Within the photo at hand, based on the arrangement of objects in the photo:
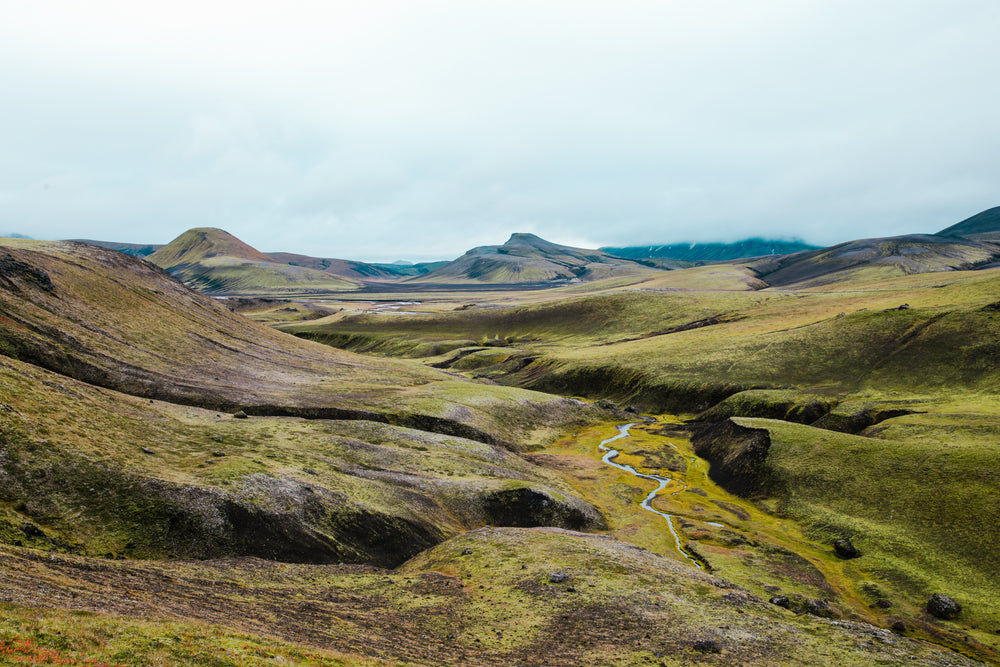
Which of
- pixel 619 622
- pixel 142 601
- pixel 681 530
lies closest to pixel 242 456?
pixel 142 601

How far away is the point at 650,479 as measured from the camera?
303ft

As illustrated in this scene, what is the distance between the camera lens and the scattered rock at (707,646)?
3572 cm

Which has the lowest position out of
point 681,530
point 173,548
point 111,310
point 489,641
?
point 681,530

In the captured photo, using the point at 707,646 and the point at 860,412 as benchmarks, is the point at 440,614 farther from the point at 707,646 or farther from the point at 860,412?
the point at 860,412

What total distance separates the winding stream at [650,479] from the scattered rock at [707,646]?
24473 mm

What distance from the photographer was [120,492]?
42562 millimetres

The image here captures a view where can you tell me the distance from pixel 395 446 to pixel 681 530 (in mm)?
42555

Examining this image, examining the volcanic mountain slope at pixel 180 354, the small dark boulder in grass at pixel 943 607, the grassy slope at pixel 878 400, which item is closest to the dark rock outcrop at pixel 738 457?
the grassy slope at pixel 878 400

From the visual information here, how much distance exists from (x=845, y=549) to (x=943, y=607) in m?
14.2

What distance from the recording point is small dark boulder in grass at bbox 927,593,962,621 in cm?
4953

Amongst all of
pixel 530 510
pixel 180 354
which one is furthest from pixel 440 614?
pixel 180 354

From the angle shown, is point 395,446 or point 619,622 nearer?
point 619,622

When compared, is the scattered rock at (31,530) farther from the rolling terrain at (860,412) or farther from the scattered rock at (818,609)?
the scattered rock at (818,609)

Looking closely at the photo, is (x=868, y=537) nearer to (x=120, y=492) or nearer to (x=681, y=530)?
(x=681, y=530)
